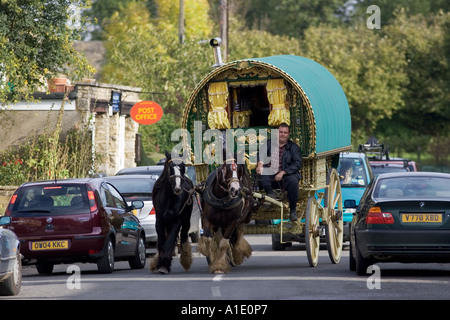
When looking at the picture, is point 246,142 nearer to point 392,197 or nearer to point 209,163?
point 209,163

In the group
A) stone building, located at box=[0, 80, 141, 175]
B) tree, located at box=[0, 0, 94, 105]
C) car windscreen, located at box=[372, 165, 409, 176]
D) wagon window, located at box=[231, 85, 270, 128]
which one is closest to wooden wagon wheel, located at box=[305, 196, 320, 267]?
wagon window, located at box=[231, 85, 270, 128]

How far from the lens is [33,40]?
26.5m

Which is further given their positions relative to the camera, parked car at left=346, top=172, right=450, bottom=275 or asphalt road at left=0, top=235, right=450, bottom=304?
Answer: parked car at left=346, top=172, right=450, bottom=275

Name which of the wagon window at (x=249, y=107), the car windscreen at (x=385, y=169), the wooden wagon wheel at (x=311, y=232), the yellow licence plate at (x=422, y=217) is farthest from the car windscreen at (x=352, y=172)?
the yellow licence plate at (x=422, y=217)

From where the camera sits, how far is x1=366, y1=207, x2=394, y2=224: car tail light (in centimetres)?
1542

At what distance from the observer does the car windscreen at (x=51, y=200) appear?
1744 cm

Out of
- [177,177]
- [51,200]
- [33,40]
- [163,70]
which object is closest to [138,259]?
[51,200]

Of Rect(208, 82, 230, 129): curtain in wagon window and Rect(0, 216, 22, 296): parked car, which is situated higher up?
Rect(208, 82, 230, 129): curtain in wagon window

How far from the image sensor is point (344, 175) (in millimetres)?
25078

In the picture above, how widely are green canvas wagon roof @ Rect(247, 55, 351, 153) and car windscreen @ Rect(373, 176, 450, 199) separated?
2477mm

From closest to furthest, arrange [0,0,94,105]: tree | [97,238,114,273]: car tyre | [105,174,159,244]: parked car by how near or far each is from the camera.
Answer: [97,238,114,273]: car tyre, [105,174,159,244]: parked car, [0,0,94,105]: tree

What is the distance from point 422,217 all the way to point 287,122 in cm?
447

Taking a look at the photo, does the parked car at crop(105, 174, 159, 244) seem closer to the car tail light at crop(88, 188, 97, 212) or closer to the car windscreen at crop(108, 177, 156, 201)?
the car windscreen at crop(108, 177, 156, 201)
